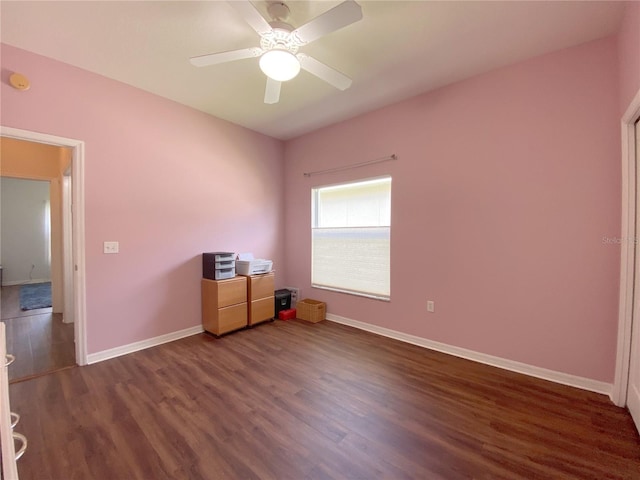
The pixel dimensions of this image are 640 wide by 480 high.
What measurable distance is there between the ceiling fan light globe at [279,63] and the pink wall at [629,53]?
2.07 metres

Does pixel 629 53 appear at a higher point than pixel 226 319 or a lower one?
higher

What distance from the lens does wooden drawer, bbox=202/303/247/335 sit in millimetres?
3107

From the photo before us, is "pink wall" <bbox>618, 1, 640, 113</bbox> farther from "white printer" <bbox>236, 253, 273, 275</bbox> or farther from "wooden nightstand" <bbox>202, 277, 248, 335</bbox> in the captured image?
"wooden nightstand" <bbox>202, 277, 248, 335</bbox>

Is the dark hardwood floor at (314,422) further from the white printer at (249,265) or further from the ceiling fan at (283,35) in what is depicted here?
the ceiling fan at (283,35)

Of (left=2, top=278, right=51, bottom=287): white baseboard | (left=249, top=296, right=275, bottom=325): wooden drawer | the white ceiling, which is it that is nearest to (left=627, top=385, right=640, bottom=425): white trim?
the white ceiling

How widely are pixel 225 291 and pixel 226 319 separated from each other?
1.09ft

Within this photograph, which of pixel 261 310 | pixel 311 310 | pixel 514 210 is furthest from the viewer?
pixel 311 310

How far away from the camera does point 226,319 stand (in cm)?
316

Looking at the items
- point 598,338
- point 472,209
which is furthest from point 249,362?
point 598,338

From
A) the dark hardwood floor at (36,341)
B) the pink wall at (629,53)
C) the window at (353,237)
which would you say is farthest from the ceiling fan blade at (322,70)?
the dark hardwood floor at (36,341)

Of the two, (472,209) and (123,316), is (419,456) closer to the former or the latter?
(472,209)

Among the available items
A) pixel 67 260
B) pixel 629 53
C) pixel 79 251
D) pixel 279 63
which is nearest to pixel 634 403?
pixel 629 53

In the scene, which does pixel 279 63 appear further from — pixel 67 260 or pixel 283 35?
pixel 67 260

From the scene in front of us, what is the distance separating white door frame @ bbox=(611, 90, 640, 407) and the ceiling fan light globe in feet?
7.36
